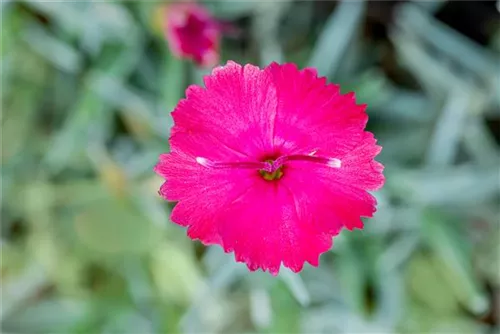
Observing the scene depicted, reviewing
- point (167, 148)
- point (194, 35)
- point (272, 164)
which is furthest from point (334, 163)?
point (167, 148)

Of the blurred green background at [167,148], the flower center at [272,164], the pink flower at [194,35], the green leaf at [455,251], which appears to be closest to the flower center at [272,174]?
the flower center at [272,164]

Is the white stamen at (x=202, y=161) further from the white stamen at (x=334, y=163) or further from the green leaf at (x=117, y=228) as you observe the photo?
the green leaf at (x=117, y=228)

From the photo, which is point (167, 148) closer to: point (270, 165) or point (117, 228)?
point (117, 228)

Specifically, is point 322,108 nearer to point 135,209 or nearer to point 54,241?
point 135,209

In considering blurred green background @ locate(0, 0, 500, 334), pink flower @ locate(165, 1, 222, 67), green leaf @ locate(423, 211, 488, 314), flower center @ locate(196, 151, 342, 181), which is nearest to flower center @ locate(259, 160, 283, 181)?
flower center @ locate(196, 151, 342, 181)

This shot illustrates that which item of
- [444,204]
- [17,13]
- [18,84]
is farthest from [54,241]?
[444,204]

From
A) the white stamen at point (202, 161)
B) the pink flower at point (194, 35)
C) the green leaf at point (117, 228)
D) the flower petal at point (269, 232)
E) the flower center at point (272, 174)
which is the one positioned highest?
the pink flower at point (194, 35)
